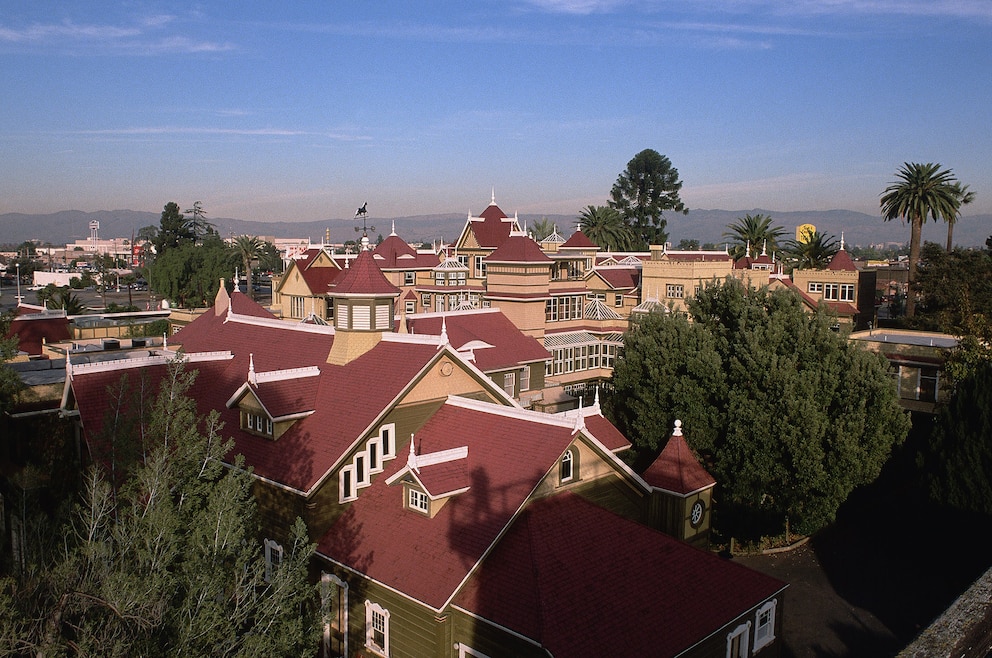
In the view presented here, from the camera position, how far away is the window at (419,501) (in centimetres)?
1866

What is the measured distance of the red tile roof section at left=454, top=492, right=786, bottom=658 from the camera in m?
15.5

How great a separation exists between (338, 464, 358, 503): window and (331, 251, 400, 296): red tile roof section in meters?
6.36

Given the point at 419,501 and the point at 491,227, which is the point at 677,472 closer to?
the point at 419,501

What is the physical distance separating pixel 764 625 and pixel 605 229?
83.0 m

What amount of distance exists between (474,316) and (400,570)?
895 inches

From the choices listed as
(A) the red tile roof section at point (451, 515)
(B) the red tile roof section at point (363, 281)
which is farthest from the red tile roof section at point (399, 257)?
(A) the red tile roof section at point (451, 515)

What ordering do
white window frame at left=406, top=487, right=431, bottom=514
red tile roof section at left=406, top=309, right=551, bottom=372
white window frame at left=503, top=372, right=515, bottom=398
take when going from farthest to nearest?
white window frame at left=503, top=372, right=515, bottom=398, red tile roof section at left=406, top=309, right=551, bottom=372, white window frame at left=406, top=487, right=431, bottom=514

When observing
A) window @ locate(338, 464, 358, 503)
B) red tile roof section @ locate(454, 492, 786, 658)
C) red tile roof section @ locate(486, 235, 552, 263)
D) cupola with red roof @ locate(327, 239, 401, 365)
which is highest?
red tile roof section @ locate(486, 235, 552, 263)

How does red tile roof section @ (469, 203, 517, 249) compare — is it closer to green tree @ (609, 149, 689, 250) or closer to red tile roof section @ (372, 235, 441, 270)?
red tile roof section @ (372, 235, 441, 270)

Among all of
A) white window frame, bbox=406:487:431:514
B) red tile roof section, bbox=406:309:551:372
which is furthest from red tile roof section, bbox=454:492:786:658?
red tile roof section, bbox=406:309:551:372

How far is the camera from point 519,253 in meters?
43.8

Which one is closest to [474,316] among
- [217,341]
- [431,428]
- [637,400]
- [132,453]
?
[637,400]

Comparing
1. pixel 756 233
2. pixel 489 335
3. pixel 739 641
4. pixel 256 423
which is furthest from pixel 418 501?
pixel 756 233

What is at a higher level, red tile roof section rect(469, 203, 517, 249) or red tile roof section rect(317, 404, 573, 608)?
red tile roof section rect(469, 203, 517, 249)
